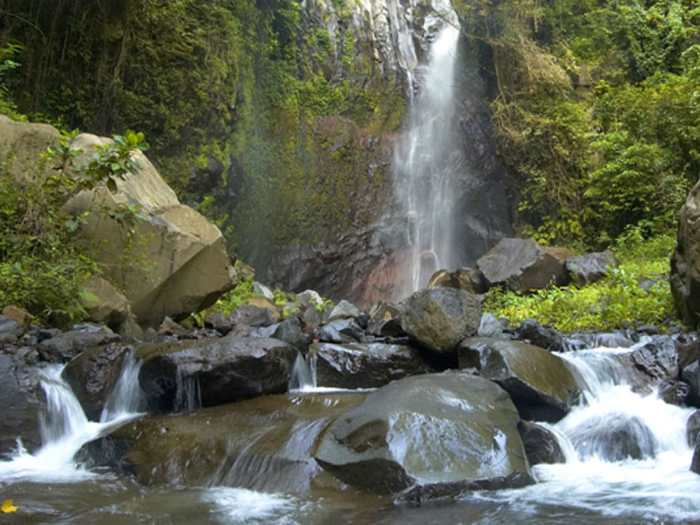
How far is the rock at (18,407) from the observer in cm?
545

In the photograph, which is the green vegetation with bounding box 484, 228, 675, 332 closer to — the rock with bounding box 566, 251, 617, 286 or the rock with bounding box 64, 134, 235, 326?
the rock with bounding box 566, 251, 617, 286

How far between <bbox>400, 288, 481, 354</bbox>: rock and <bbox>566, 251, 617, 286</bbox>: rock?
481cm

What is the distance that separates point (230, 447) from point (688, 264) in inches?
207

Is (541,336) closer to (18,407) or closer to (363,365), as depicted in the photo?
(363,365)

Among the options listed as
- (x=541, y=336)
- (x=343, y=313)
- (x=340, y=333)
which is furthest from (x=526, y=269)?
(x=340, y=333)

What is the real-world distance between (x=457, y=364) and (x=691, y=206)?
3.15 metres

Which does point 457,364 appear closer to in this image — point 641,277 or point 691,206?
point 691,206

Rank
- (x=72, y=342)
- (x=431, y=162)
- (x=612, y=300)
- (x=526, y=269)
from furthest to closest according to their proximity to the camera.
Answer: (x=431, y=162) → (x=526, y=269) → (x=612, y=300) → (x=72, y=342)

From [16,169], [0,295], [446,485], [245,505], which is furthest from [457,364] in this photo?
[16,169]

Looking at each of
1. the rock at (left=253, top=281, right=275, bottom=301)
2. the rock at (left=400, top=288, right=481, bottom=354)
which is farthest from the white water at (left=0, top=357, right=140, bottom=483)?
the rock at (left=253, top=281, right=275, bottom=301)

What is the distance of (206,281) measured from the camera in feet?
29.1

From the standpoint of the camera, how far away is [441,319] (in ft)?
23.7

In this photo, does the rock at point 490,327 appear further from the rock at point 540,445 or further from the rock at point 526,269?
the rock at point 526,269

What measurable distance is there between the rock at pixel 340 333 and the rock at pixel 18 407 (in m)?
3.31
